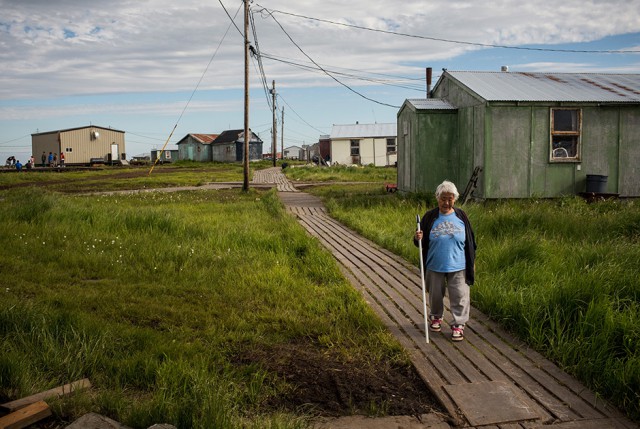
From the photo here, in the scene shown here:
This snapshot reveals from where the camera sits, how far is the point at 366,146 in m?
55.9

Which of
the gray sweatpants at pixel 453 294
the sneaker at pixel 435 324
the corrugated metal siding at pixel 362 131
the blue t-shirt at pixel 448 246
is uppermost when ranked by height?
the corrugated metal siding at pixel 362 131

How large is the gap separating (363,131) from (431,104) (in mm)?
39952

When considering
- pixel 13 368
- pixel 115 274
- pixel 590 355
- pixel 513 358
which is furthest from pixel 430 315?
pixel 115 274

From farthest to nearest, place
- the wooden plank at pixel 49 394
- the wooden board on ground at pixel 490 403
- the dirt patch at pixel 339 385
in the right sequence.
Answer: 1. the dirt patch at pixel 339 385
2. the wooden board on ground at pixel 490 403
3. the wooden plank at pixel 49 394

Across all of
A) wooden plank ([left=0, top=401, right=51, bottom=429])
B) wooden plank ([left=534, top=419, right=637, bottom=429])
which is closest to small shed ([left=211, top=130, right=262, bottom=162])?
wooden plank ([left=0, top=401, right=51, bottom=429])

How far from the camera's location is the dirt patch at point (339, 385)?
4109 mm

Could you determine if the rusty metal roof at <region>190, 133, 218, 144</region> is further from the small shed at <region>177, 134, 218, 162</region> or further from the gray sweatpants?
the gray sweatpants

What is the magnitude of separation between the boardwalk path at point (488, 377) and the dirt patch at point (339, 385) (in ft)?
0.53

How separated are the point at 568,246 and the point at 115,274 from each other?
6338 millimetres

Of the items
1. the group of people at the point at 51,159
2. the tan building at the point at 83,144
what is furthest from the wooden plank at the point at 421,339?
the tan building at the point at 83,144

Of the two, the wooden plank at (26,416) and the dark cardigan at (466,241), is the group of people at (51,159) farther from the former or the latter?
the wooden plank at (26,416)

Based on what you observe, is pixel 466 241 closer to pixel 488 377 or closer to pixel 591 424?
pixel 488 377

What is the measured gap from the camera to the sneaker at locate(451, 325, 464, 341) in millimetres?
5340

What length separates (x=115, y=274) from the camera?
25.2 ft
